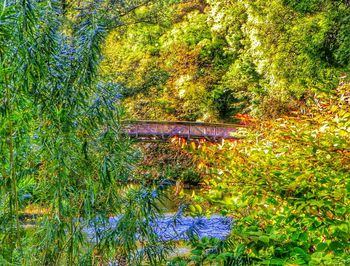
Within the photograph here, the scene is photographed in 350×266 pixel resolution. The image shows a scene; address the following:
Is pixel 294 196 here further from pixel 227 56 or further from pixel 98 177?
pixel 227 56

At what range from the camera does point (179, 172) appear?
14070 millimetres

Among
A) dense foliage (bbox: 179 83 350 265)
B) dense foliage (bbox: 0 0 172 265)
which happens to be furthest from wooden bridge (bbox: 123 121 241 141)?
dense foliage (bbox: 0 0 172 265)

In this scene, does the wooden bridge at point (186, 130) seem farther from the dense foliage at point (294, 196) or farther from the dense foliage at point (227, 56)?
the dense foliage at point (294, 196)

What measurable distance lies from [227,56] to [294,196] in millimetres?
18368

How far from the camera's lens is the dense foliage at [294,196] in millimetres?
2859

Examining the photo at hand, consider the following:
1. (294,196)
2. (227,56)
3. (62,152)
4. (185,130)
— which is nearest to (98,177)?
(62,152)

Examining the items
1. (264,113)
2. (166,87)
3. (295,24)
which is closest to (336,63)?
(295,24)

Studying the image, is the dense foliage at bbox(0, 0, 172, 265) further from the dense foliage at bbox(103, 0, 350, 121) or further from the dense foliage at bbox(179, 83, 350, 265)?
the dense foliage at bbox(103, 0, 350, 121)

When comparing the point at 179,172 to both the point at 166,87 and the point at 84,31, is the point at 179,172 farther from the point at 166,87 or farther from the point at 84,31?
the point at 84,31

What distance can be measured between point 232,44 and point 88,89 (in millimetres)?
17682

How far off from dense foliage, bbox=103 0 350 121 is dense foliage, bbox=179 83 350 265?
269 inches

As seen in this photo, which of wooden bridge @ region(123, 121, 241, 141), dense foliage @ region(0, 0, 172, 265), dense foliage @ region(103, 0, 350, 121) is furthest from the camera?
wooden bridge @ region(123, 121, 241, 141)

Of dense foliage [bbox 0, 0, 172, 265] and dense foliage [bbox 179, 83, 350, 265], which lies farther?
dense foliage [bbox 0, 0, 172, 265]

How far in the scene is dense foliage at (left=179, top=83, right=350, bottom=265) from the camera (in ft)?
9.38
